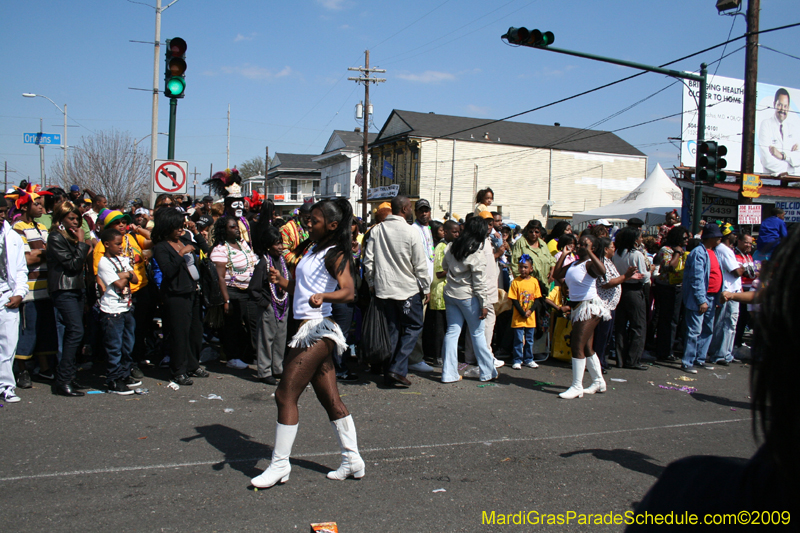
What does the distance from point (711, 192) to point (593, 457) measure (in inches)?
813

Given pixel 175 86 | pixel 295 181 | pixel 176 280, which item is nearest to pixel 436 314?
pixel 176 280

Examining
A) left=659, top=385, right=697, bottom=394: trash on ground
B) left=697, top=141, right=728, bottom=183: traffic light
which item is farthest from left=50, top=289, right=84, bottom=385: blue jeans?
left=697, top=141, right=728, bottom=183: traffic light

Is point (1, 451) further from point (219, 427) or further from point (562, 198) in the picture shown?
point (562, 198)

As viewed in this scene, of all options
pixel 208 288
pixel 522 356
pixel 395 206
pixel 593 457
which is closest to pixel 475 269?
pixel 395 206

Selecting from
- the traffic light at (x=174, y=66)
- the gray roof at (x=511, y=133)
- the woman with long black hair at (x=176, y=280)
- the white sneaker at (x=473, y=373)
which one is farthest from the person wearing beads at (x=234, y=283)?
the gray roof at (x=511, y=133)

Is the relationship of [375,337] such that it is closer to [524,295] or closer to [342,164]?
[524,295]

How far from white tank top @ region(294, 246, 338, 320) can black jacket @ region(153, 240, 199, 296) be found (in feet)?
9.11

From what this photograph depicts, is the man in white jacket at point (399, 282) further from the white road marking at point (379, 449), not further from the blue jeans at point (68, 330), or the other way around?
the blue jeans at point (68, 330)

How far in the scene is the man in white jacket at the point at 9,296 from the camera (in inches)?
221

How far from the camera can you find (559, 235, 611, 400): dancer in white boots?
634cm

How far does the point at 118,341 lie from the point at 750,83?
1361 centimetres

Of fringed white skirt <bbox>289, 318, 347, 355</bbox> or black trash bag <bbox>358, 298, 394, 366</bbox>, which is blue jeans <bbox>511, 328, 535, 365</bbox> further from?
fringed white skirt <bbox>289, 318, 347, 355</bbox>

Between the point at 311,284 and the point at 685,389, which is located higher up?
the point at 311,284

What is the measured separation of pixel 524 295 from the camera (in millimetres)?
8070
